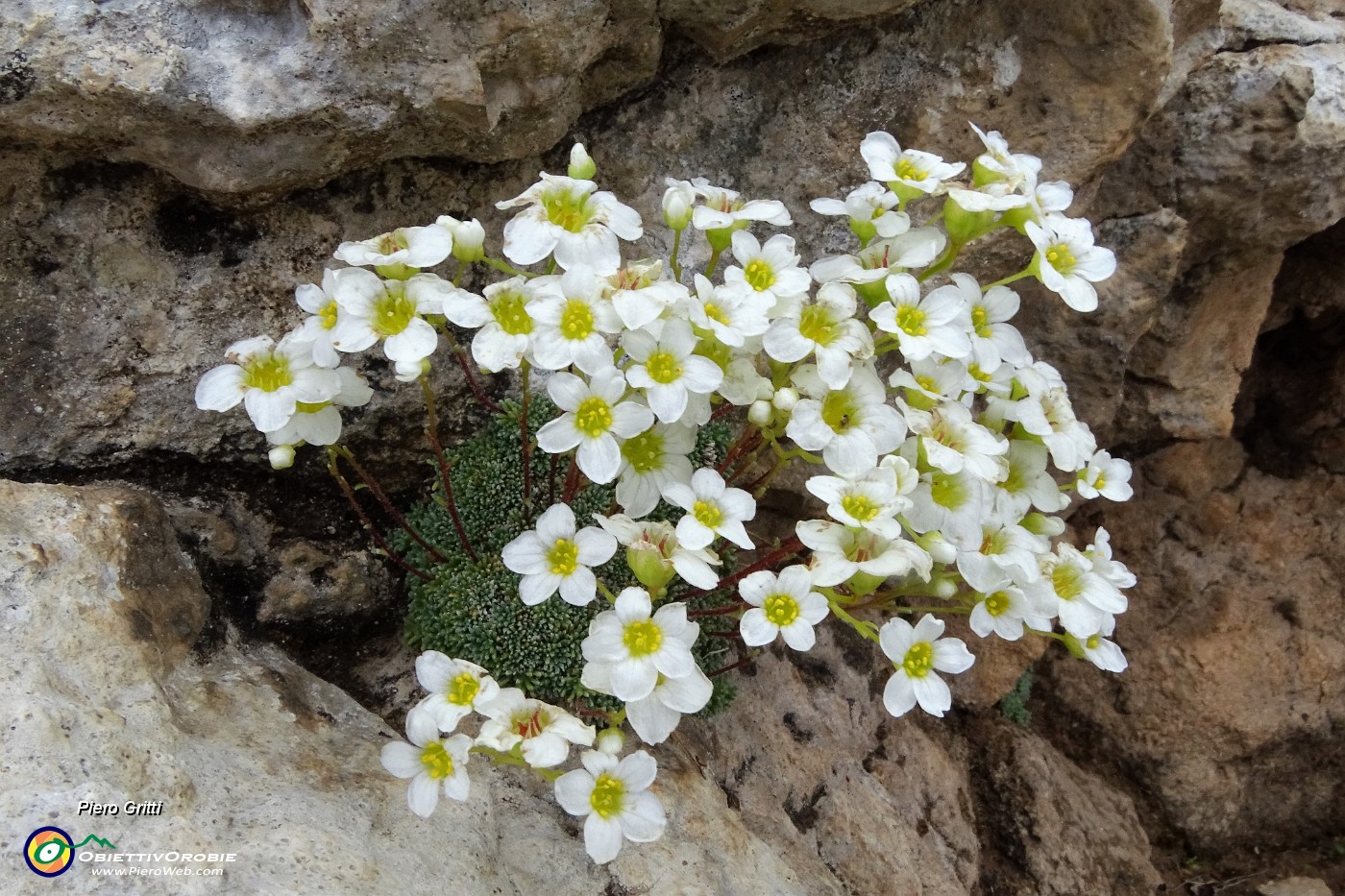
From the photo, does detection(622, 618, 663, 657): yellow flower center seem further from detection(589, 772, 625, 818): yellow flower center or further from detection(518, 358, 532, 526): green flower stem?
detection(518, 358, 532, 526): green flower stem

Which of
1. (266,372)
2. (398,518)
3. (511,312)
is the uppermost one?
(511,312)

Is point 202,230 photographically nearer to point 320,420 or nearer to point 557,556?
point 320,420

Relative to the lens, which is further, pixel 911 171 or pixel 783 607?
pixel 911 171

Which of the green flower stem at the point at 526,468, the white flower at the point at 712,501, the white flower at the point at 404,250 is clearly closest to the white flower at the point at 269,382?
the white flower at the point at 404,250

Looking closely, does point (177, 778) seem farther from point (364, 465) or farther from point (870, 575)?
point (870, 575)

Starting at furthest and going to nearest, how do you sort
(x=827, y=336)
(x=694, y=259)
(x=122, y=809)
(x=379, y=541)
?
1. (x=694, y=259)
2. (x=379, y=541)
3. (x=827, y=336)
4. (x=122, y=809)

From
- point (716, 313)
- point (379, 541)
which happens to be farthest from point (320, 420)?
point (716, 313)
